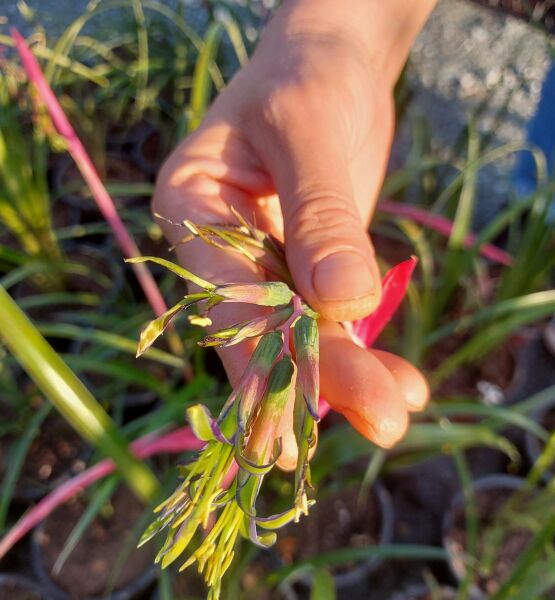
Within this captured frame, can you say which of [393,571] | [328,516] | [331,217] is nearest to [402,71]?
[331,217]

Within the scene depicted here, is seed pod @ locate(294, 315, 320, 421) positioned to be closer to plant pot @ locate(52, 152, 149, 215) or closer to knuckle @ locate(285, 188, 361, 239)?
knuckle @ locate(285, 188, 361, 239)

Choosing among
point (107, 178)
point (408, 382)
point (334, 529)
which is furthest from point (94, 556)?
point (107, 178)

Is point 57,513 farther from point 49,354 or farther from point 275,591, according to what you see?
point 49,354

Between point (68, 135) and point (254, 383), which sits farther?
point (68, 135)

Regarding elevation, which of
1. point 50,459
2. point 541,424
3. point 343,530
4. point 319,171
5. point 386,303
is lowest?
point 541,424

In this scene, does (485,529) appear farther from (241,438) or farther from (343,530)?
(241,438)

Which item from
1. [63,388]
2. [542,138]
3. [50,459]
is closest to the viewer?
[63,388]

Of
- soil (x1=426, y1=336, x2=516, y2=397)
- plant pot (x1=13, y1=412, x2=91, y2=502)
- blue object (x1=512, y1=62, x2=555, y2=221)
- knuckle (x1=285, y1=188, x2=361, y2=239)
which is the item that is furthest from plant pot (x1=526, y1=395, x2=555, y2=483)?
plant pot (x1=13, y1=412, x2=91, y2=502)
